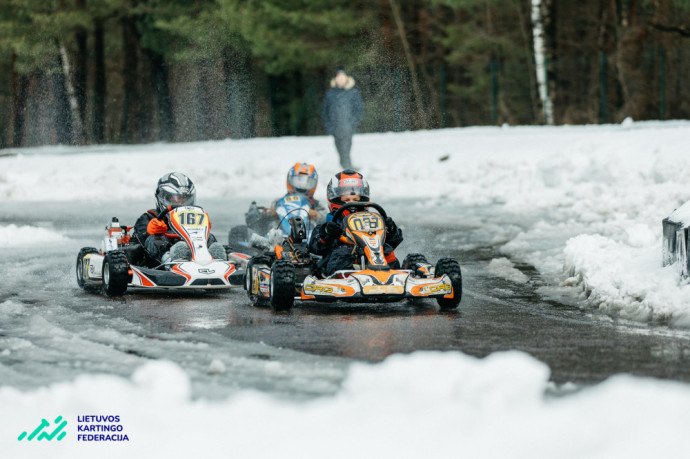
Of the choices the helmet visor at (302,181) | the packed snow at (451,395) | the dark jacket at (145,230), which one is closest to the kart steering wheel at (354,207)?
the packed snow at (451,395)

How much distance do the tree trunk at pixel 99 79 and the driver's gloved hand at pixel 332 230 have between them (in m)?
35.9

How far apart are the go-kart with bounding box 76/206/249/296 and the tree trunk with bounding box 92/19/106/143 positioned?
3408 cm

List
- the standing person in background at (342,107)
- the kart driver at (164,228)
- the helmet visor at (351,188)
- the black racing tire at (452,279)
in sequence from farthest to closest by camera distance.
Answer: the standing person in background at (342,107) < the kart driver at (164,228) < the helmet visor at (351,188) < the black racing tire at (452,279)

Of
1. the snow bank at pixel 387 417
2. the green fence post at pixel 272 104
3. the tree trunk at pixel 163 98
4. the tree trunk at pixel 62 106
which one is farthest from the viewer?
the tree trunk at pixel 62 106

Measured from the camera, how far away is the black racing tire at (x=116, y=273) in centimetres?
1138

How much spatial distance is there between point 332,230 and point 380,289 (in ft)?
3.65

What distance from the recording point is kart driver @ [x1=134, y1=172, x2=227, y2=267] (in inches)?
486

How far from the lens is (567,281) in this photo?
1148 centimetres

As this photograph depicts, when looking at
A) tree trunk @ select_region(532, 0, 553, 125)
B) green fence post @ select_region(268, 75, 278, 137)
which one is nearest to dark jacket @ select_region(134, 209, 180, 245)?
tree trunk @ select_region(532, 0, 553, 125)

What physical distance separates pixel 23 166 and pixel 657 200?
67.5 ft

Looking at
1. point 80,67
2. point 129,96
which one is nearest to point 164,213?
point 129,96

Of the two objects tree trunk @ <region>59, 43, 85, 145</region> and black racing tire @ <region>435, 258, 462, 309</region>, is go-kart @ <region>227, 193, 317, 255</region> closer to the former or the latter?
black racing tire @ <region>435, 258, 462, 309</region>

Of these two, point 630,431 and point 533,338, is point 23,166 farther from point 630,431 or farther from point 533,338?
point 630,431

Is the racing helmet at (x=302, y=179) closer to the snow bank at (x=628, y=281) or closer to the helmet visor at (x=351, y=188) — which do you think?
the helmet visor at (x=351, y=188)
